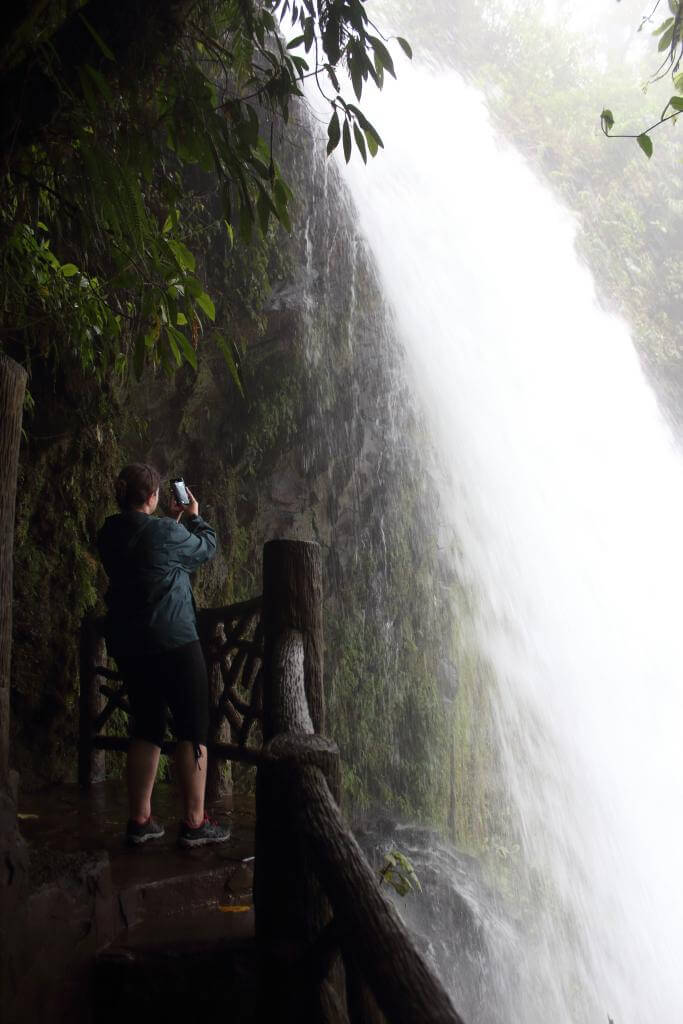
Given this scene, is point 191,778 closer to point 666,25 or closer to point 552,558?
point 666,25

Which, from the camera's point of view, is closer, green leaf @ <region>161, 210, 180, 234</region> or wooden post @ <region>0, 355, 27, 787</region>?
wooden post @ <region>0, 355, 27, 787</region>

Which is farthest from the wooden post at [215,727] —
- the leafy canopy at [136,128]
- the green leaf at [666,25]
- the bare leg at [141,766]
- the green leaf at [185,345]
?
the green leaf at [666,25]

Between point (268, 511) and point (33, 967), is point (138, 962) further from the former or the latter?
point (268, 511)

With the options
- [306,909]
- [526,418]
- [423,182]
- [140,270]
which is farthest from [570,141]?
[306,909]

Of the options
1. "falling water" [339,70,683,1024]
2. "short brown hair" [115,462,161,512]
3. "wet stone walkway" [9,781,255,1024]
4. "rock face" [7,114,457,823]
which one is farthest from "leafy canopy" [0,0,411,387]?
"falling water" [339,70,683,1024]

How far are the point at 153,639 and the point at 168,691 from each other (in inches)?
9.0

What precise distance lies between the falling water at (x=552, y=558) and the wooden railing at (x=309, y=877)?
165 inches

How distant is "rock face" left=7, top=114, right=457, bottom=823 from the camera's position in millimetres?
6957

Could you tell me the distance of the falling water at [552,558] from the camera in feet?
26.4

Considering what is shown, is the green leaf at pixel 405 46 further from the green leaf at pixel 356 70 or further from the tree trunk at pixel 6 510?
the tree trunk at pixel 6 510

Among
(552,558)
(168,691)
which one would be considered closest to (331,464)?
(552,558)

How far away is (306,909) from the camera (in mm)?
2330

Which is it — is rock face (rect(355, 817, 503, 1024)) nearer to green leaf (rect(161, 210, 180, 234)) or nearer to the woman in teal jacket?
the woman in teal jacket

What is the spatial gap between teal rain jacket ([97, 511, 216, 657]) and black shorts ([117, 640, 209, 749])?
54 mm
